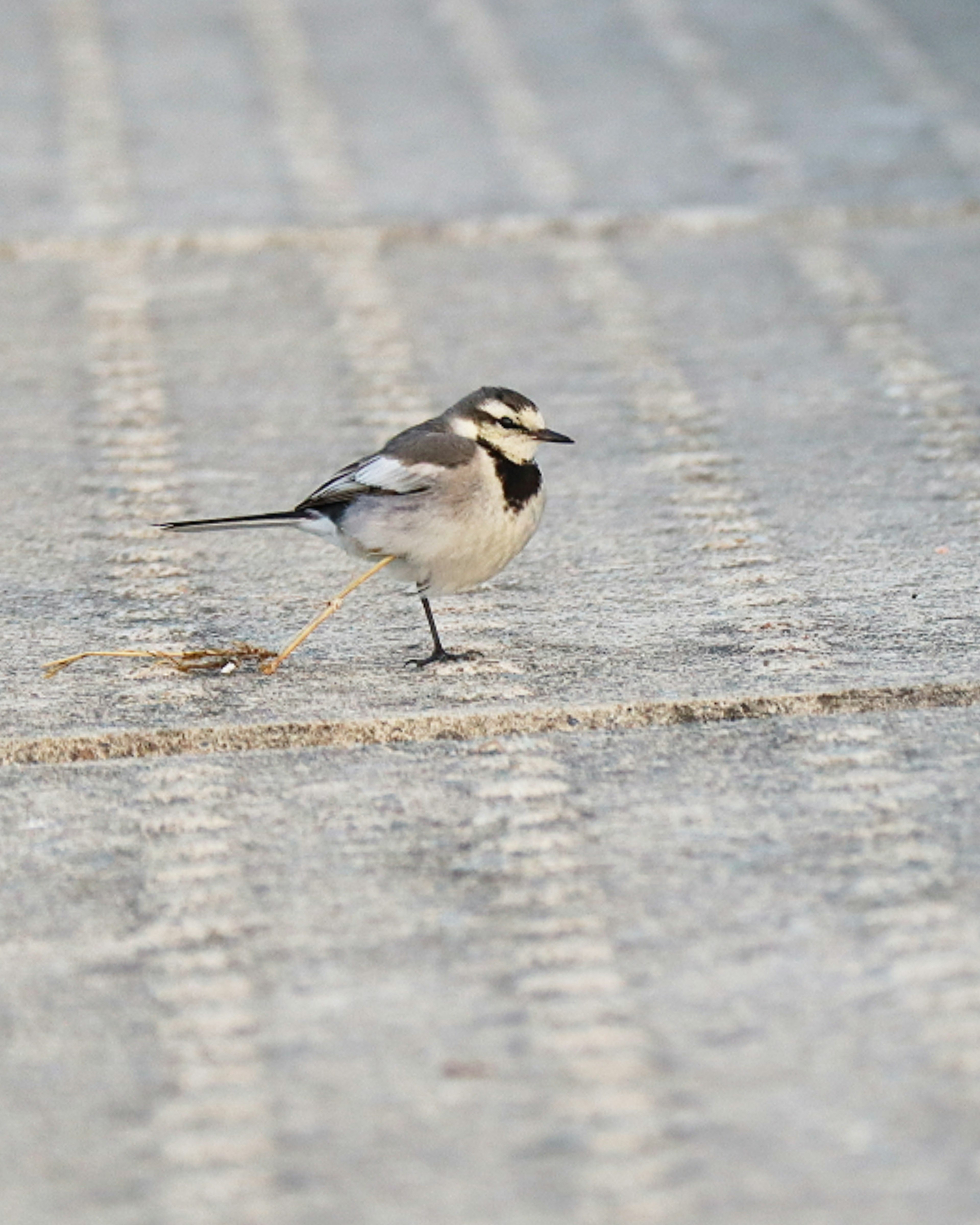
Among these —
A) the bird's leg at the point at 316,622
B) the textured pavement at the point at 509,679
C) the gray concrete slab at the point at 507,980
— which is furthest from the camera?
the bird's leg at the point at 316,622

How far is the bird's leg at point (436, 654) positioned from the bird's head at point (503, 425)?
13.9 inches

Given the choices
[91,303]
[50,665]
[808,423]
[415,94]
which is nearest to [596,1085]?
[50,665]

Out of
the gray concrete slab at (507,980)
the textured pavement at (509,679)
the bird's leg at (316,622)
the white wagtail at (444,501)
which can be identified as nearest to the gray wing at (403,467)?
the white wagtail at (444,501)

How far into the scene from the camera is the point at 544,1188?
7.92ft

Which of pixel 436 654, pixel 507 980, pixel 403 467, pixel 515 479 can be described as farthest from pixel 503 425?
Answer: pixel 507 980

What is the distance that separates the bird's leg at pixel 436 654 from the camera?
4.12 metres

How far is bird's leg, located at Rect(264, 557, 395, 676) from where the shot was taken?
4.07 metres

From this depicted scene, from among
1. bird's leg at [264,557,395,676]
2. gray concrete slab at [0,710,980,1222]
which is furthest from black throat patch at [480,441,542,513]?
gray concrete slab at [0,710,980,1222]

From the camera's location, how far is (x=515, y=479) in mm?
4191

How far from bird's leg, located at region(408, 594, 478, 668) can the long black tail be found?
13.7 inches

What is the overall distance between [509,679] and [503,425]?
0.57m

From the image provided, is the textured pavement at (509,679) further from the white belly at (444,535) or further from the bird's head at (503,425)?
the bird's head at (503,425)

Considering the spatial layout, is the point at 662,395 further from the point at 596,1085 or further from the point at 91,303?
the point at 596,1085

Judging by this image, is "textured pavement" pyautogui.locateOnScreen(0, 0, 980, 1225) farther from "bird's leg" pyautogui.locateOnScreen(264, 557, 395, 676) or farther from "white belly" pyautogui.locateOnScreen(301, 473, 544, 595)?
"white belly" pyautogui.locateOnScreen(301, 473, 544, 595)
